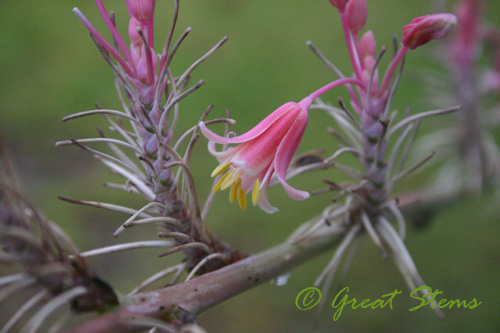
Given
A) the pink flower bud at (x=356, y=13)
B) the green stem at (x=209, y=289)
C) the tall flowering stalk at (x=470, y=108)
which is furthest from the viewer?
the tall flowering stalk at (x=470, y=108)

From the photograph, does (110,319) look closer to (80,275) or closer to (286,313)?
(80,275)

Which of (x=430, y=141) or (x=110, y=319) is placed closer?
(x=110, y=319)

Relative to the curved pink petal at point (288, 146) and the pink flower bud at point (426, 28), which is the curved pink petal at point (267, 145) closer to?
the curved pink petal at point (288, 146)

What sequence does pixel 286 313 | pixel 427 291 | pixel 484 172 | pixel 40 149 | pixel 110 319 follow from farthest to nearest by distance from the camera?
1. pixel 40 149
2. pixel 286 313
3. pixel 484 172
4. pixel 427 291
5. pixel 110 319

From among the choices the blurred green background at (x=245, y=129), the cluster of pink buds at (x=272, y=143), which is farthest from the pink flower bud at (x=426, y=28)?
the blurred green background at (x=245, y=129)

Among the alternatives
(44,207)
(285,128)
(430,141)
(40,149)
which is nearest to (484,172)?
(430,141)

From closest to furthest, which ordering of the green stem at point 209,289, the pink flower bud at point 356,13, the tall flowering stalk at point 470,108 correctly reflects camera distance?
the green stem at point 209,289, the pink flower bud at point 356,13, the tall flowering stalk at point 470,108

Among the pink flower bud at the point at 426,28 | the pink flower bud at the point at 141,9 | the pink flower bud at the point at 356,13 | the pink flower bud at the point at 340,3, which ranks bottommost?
the pink flower bud at the point at 426,28
